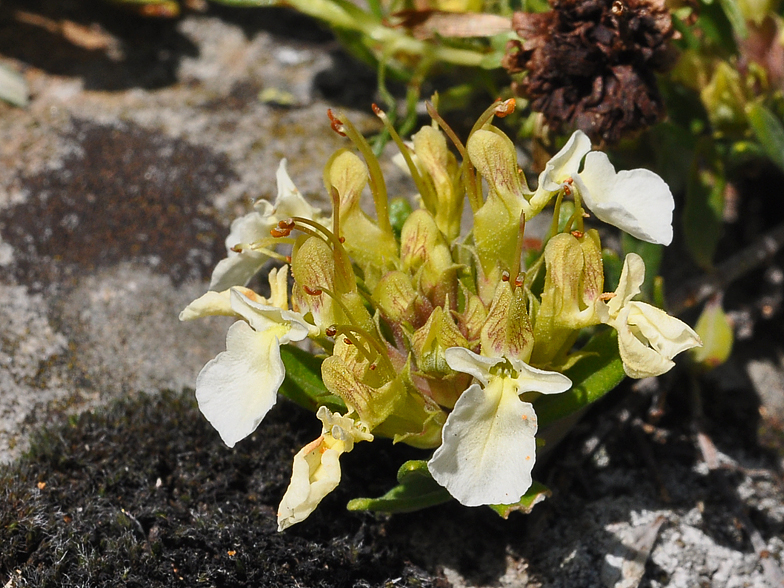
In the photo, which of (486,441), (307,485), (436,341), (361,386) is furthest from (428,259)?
(307,485)

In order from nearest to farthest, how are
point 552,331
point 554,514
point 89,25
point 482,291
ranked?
point 552,331 < point 482,291 < point 554,514 < point 89,25

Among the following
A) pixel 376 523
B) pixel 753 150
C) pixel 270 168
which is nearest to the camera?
pixel 376 523

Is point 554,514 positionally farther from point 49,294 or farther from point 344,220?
point 49,294

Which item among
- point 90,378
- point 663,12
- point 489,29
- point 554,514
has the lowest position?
point 90,378

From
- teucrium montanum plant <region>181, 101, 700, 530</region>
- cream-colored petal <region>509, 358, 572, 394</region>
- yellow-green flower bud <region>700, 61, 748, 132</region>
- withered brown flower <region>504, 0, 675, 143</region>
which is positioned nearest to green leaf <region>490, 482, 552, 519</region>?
teucrium montanum plant <region>181, 101, 700, 530</region>

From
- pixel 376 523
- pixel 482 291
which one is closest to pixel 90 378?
pixel 376 523

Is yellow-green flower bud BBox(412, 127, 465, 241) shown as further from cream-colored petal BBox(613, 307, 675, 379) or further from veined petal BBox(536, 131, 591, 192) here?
cream-colored petal BBox(613, 307, 675, 379)

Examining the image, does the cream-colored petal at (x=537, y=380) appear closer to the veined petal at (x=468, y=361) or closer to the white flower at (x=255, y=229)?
the veined petal at (x=468, y=361)

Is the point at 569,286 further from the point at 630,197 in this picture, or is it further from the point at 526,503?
the point at 526,503
